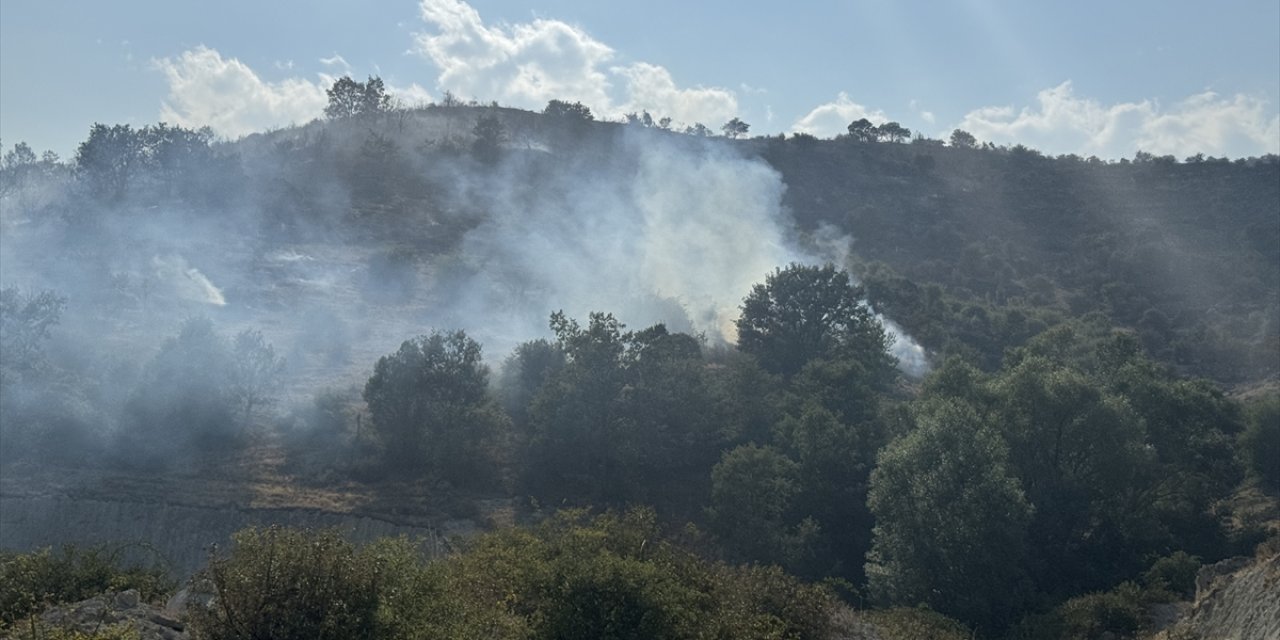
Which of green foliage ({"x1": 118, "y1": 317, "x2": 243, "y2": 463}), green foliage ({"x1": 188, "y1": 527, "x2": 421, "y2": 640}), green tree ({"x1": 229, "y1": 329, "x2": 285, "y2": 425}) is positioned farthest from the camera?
green tree ({"x1": 229, "y1": 329, "x2": 285, "y2": 425})

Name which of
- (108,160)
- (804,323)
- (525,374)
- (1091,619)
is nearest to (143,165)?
(108,160)

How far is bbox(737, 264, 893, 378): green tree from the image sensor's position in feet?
158

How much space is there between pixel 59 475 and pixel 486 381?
15164mm

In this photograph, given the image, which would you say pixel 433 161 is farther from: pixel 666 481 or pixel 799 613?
pixel 799 613

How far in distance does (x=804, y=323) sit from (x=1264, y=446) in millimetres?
20114

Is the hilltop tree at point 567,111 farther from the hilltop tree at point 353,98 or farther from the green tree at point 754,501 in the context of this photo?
the green tree at point 754,501

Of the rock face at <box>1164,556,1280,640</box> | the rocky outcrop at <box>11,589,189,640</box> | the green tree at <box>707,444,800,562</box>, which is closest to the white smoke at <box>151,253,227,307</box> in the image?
the green tree at <box>707,444,800,562</box>

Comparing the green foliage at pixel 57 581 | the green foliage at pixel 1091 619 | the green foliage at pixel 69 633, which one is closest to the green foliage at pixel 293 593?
the green foliage at pixel 69 633

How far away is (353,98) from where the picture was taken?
90375 mm

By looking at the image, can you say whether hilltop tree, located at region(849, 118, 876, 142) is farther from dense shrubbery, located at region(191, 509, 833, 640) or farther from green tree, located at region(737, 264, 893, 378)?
dense shrubbery, located at region(191, 509, 833, 640)

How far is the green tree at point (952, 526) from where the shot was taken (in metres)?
28.2

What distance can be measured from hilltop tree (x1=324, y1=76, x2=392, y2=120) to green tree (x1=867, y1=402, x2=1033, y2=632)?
71.8 m

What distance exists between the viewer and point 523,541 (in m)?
18.5

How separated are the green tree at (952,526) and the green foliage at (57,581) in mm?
19901
